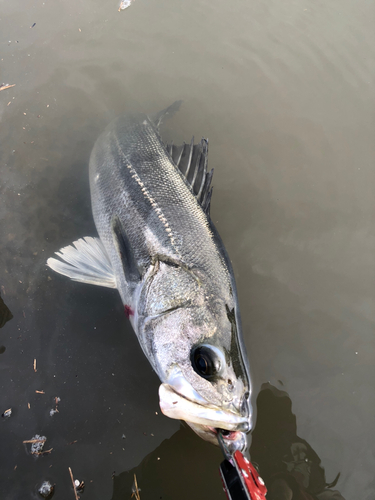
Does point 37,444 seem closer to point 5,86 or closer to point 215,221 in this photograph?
point 215,221

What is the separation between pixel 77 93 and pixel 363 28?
13.5ft

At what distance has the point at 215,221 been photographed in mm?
3344

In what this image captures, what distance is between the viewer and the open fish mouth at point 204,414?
166 cm

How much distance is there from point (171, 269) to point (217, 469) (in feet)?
5.63

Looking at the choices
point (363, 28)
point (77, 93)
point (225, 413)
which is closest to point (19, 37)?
point (77, 93)

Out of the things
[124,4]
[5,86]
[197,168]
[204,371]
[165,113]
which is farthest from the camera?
[124,4]

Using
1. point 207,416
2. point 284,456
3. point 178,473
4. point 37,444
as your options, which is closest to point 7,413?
point 37,444

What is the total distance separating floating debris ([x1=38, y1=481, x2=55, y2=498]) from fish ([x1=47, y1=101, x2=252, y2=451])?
1393 millimetres

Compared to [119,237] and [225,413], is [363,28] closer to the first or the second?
[119,237]

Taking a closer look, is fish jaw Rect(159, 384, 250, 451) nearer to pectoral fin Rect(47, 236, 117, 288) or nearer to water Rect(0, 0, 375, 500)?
water Rect(0, 0, 375, 500)

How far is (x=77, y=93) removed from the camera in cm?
388

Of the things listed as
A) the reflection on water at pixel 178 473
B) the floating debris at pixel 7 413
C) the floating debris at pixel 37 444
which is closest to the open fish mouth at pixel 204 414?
the reflection on water at pixel 178 473

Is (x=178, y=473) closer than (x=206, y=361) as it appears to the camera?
No

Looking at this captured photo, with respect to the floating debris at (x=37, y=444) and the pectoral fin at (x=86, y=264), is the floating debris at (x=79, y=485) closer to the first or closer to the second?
the floating debris at (x=37, y=444)
